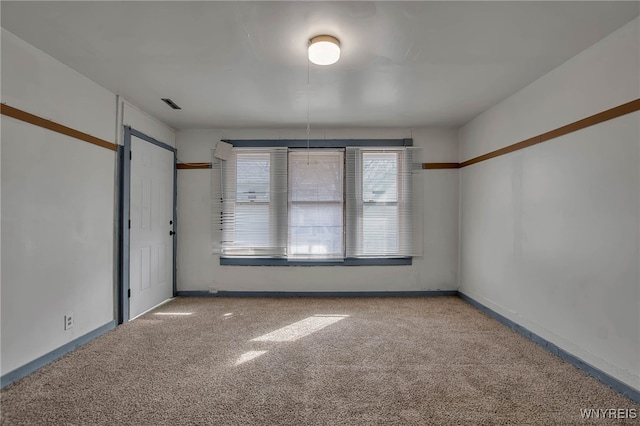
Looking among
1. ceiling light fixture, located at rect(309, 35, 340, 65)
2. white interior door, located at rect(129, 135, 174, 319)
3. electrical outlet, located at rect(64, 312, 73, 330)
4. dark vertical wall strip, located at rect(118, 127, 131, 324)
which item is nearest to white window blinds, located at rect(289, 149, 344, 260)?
white interior door, located at rect(129, 135, 174, 319)

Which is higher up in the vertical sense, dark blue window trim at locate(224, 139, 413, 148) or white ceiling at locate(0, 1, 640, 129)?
white ceiling at locate(0, 1, 640, 129)

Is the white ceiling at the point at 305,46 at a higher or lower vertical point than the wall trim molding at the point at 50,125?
higher

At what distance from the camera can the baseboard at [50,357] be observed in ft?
6.93

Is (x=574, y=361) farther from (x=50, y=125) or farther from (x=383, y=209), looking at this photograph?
(x=50, y=125)

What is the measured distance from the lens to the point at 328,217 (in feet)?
14.5

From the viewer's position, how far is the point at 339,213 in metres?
4.43

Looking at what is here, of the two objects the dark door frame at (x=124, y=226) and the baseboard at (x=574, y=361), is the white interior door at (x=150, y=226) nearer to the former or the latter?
the dark door frame at (x=124, y=226)

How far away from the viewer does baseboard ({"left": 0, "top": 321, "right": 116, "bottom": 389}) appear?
211 cm

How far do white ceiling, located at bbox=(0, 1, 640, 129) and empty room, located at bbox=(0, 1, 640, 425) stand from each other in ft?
0.07

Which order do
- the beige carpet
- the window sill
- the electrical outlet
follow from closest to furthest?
the beige carpet
the electrical outlet
the window sill

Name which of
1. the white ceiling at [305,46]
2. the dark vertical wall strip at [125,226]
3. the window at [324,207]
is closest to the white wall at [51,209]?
the dark vertical wall strip at [125,226]

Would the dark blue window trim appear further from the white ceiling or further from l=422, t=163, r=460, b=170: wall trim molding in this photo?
the white ceiling

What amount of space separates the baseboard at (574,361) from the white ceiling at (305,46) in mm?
2426

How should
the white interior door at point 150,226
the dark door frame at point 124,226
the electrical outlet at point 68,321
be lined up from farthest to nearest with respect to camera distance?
the white interior door at point 150,226 < the dark door frame at point 124,226 < the electrical outlet at point 68,321
